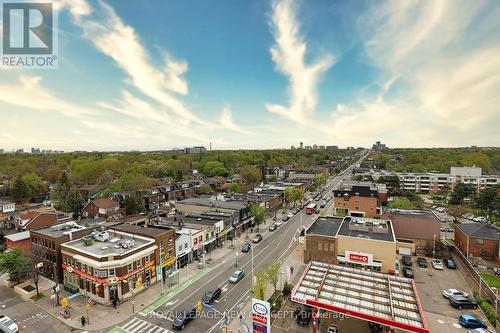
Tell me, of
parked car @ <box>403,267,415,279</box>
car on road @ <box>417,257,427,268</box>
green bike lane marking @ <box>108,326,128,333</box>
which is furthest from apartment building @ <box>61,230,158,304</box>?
car on road @ <box>417,257,427,268</box>

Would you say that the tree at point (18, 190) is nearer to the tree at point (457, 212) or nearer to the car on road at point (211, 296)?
the car on road at point (211, 296)

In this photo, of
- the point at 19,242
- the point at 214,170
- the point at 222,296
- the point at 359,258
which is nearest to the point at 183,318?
the point at 222,296

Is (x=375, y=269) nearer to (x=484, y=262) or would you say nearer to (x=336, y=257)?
(x=336, y=257)

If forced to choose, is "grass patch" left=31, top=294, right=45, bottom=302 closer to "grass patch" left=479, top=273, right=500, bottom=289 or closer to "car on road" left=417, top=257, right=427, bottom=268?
"car on road" left=417, top=257, right=427, bottom=268

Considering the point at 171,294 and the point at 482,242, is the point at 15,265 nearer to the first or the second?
the point at 171,294

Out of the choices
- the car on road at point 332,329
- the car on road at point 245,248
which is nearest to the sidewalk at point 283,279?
the car on road at point 332,329

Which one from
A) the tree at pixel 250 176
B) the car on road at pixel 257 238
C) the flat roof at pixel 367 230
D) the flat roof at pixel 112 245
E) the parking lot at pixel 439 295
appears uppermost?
the tree at pixel 250 176

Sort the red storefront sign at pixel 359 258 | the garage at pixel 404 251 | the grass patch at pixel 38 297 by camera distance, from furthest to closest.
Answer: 1. the garage at pixel 404 251
2. the red storefront sign at pixel 359 258
3. the grass patch at pixel 38 297

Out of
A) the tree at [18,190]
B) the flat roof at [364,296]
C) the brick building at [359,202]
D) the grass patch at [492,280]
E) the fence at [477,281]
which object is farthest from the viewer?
the tree at [18,190]
